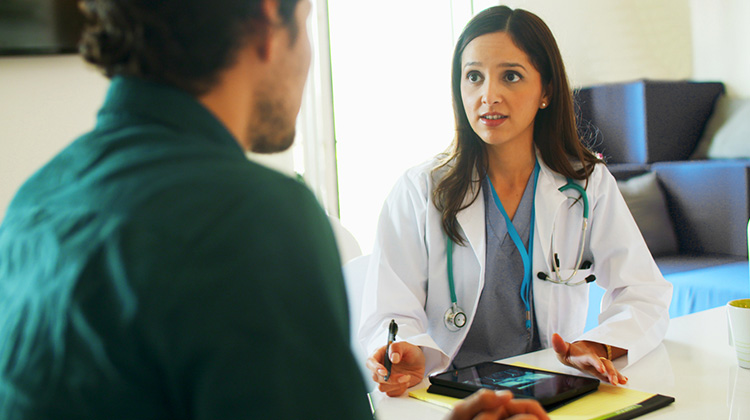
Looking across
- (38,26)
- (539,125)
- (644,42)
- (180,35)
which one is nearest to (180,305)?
(180,35)

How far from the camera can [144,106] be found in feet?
1.54

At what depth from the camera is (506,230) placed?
5.04 feet

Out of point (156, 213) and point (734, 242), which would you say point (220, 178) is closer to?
point (156, 213)

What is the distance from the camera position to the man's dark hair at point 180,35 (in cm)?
46

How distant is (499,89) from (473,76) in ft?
0.29

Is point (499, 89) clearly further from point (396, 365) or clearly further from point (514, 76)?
point (396, 365)

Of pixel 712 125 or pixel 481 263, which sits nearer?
pixel 481 263

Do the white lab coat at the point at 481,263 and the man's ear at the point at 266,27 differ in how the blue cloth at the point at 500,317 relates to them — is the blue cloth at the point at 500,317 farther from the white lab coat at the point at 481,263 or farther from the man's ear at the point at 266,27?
the man's ear at the point at 266,27

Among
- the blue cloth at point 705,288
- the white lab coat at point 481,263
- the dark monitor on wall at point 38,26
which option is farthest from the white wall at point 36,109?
the blue cloth at point 705,288

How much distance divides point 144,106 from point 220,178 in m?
0.12

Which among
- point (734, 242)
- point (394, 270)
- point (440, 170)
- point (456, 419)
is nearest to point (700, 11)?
point (734, 242)

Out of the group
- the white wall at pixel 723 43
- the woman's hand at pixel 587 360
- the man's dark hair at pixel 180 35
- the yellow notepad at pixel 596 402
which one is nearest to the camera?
the man's dark hair at pixel 180 35

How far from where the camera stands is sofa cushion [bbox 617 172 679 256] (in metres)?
3.30

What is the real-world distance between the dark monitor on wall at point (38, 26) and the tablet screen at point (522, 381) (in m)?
1.62
